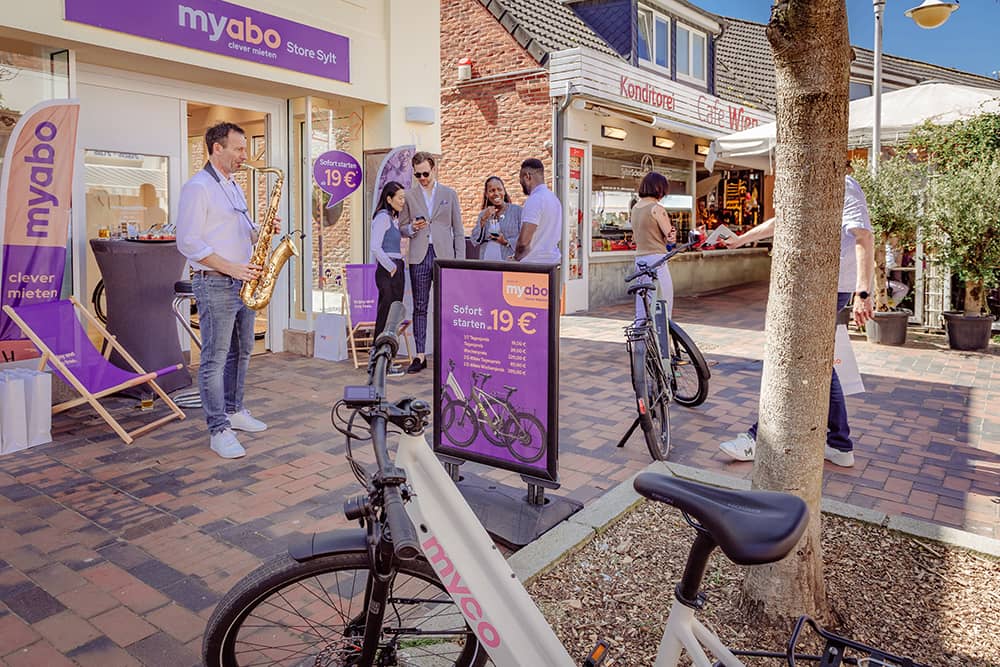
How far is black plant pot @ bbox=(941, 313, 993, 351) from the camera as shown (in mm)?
8641

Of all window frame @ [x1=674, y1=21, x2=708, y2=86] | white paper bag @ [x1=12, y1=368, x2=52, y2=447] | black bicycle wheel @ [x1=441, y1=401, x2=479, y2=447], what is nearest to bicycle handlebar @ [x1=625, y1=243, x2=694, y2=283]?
black bicycle wheel @ [x1=441, y1=401, x2=479, y2=447]

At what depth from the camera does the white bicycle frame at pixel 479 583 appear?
71.2 inches

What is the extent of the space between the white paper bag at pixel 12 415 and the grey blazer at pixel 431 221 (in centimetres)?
358

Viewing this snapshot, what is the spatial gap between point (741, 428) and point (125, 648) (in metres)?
4.18

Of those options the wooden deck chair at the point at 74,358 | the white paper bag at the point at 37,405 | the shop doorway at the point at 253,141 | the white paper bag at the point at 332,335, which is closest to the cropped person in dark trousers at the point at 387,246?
the white paper bag at the point at 332,335

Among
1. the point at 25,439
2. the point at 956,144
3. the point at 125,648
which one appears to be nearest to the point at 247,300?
the point at 25,439

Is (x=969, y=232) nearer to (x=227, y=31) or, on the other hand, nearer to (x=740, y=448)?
(x=740, y=448)

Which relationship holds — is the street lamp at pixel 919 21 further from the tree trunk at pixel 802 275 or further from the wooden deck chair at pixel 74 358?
the wooden deck chair at pixel 74 358

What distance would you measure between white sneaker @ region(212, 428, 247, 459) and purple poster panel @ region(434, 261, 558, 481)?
1561 mm

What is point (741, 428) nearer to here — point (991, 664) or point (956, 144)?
point (991, 664)

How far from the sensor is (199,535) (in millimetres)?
3592

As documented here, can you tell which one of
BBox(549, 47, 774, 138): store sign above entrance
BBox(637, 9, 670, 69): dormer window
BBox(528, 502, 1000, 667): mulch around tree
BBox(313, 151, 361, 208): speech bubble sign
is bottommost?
BBox(528, 502, 1000, 667): mulch around tree

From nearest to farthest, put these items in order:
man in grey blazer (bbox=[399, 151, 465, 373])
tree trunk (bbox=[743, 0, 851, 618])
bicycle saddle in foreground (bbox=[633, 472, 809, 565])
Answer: bicycle saddle in foreground (bbox=[633, 472, 809, 565]) → tree trunk (bbox=[743, 0, 851, 618]) → man in grey blazer (bbox=[399, 151, 465, 373])

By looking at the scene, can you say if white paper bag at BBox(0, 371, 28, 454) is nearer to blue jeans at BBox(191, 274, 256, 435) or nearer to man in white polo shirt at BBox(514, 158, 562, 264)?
blue jeans at BBox(191, 274, 256, 435)
